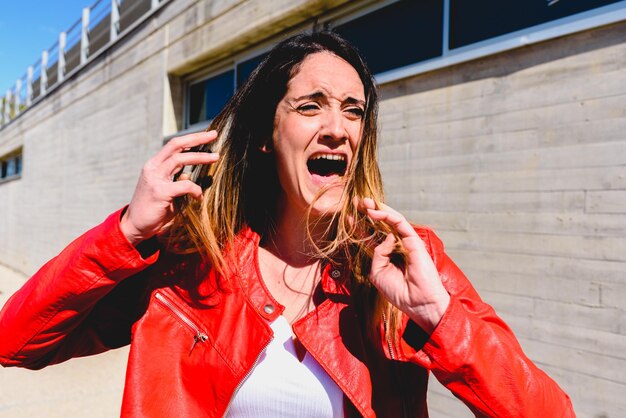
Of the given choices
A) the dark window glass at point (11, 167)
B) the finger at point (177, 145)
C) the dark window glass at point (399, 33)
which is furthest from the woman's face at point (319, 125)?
the dark window glass at point (11, 167)

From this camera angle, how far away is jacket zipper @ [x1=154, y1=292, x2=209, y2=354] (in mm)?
1544

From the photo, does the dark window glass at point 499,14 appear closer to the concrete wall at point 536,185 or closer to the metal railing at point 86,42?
the concrete wall at point 536,185

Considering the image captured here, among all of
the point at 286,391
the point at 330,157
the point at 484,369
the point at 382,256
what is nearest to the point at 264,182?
the point at 330,157

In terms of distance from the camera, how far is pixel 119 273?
1.40m

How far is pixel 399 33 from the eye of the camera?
156 inches

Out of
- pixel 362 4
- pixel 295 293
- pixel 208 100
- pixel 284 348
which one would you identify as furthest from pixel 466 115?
pixel 208 100

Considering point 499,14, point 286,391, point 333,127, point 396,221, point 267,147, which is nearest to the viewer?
point 396,221

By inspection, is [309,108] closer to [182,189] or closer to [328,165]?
[328,165]

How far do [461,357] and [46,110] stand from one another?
49.6ft

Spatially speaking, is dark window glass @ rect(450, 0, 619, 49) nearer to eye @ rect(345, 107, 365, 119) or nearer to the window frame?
eye @ rect(345, 107, 365, 119)

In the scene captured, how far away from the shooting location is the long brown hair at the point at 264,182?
5.30 feet

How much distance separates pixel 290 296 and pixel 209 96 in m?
5.85

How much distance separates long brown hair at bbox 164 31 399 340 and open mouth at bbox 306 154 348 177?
8 centimetres

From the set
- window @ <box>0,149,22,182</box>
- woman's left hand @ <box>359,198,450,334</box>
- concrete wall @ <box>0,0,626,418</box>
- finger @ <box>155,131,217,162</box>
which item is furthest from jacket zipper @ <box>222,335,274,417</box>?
window @ <box>0,149,22,182</box>
